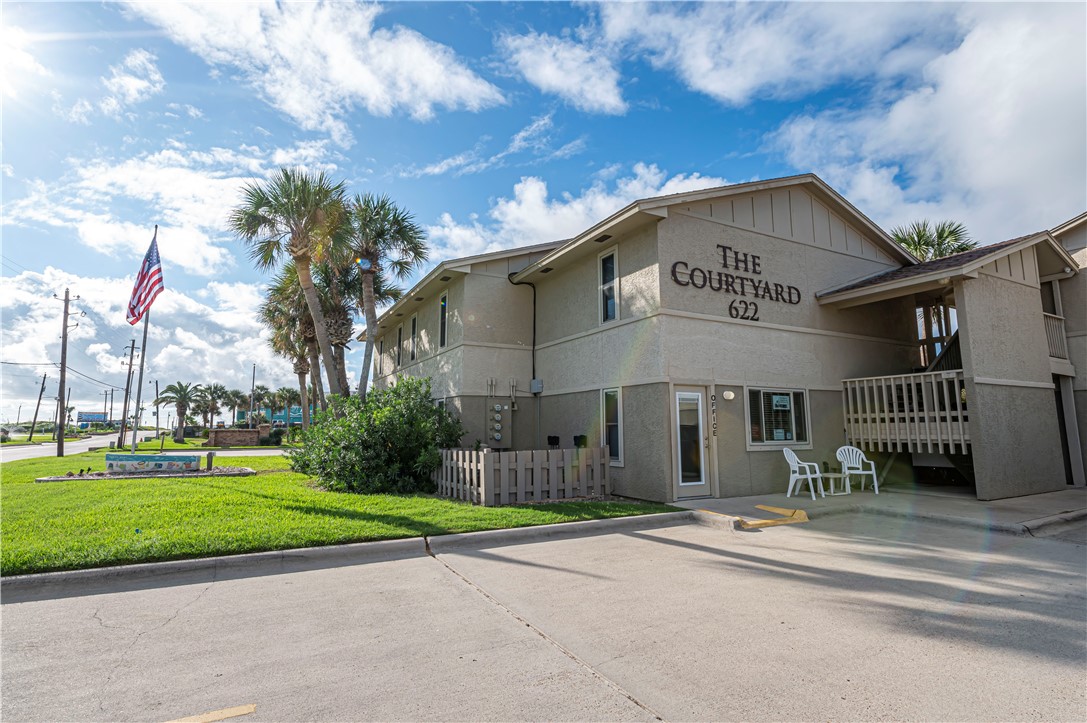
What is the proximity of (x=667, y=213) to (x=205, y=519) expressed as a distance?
9.80 m

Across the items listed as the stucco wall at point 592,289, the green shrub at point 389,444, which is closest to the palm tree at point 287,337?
the green shrub at point 389,444

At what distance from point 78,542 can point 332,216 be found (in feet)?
42.2

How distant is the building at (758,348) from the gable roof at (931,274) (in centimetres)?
5

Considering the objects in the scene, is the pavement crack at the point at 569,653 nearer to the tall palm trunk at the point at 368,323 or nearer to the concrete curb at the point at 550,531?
the concrete curb at the point at 550,531

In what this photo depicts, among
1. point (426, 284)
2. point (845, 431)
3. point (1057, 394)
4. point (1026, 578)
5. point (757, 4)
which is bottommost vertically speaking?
point (1026, 578)

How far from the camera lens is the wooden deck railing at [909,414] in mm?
11375

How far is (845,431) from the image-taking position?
13430 millimetres

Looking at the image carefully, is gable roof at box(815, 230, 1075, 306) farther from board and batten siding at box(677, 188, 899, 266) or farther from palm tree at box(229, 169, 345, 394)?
palm tree at box(229, 169, 345, 394)

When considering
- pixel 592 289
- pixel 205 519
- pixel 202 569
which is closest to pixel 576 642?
pixel 202 569

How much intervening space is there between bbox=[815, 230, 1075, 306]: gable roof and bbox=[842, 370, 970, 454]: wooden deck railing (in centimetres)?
191

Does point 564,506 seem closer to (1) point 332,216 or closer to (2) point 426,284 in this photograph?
(2) point 426,284

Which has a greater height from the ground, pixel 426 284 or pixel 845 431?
pixel 426 284

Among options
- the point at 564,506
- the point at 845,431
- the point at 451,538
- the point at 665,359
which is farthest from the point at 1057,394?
the point at 451,538

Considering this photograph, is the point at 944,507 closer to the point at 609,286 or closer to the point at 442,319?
the point at 609,286
